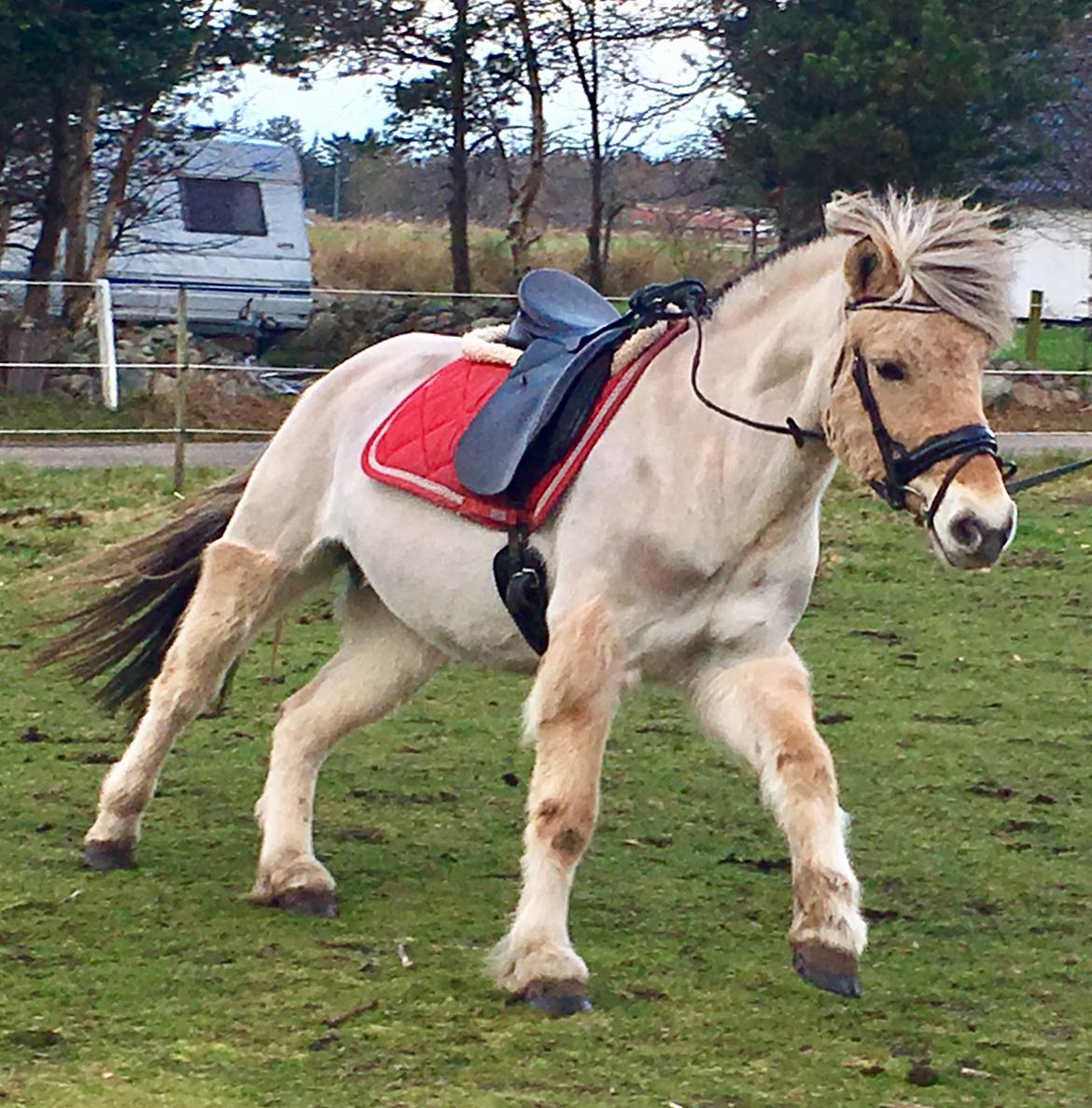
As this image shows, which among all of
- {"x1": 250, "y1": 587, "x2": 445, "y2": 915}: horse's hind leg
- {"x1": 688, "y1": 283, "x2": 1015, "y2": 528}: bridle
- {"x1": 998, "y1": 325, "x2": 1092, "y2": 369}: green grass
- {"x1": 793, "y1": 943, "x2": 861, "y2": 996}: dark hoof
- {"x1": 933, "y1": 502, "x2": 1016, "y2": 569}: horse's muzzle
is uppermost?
{"x1": 688, "y1": 283, "x2": 1015, "y2": 528}: bridle

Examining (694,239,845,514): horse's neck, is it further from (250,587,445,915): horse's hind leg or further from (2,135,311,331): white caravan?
(2,135,311,331): white caravan

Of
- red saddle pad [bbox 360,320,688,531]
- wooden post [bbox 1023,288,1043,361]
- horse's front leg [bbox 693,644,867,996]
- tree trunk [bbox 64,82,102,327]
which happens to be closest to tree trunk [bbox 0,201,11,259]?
tree trunk [bbox 64,82,102,327]

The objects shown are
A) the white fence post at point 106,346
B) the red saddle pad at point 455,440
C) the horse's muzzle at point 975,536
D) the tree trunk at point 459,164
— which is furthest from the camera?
the tree trunk at point 459,164

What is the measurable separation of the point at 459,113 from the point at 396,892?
17.1 metres

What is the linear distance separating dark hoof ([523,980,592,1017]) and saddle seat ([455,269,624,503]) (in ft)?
3.85

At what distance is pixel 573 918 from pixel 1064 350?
20166 millimetres

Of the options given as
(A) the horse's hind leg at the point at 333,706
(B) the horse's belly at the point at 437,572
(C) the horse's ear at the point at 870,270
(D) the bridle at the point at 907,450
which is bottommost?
(A) the horse's hind leg at the point at 333,706

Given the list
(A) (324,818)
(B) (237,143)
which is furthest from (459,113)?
(A) (324,818)

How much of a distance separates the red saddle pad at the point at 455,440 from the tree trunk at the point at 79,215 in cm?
1327

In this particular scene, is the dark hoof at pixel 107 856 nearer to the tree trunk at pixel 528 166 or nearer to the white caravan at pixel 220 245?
the white caravan at pixel 220 245

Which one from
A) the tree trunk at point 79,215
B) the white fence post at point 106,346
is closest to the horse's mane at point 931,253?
the white fence post at point 106,346

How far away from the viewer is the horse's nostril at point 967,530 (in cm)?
364

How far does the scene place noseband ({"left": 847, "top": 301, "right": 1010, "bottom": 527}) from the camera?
3.74 metres

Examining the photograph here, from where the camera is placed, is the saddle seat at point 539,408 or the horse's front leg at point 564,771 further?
the saddle seat at point 539,408
